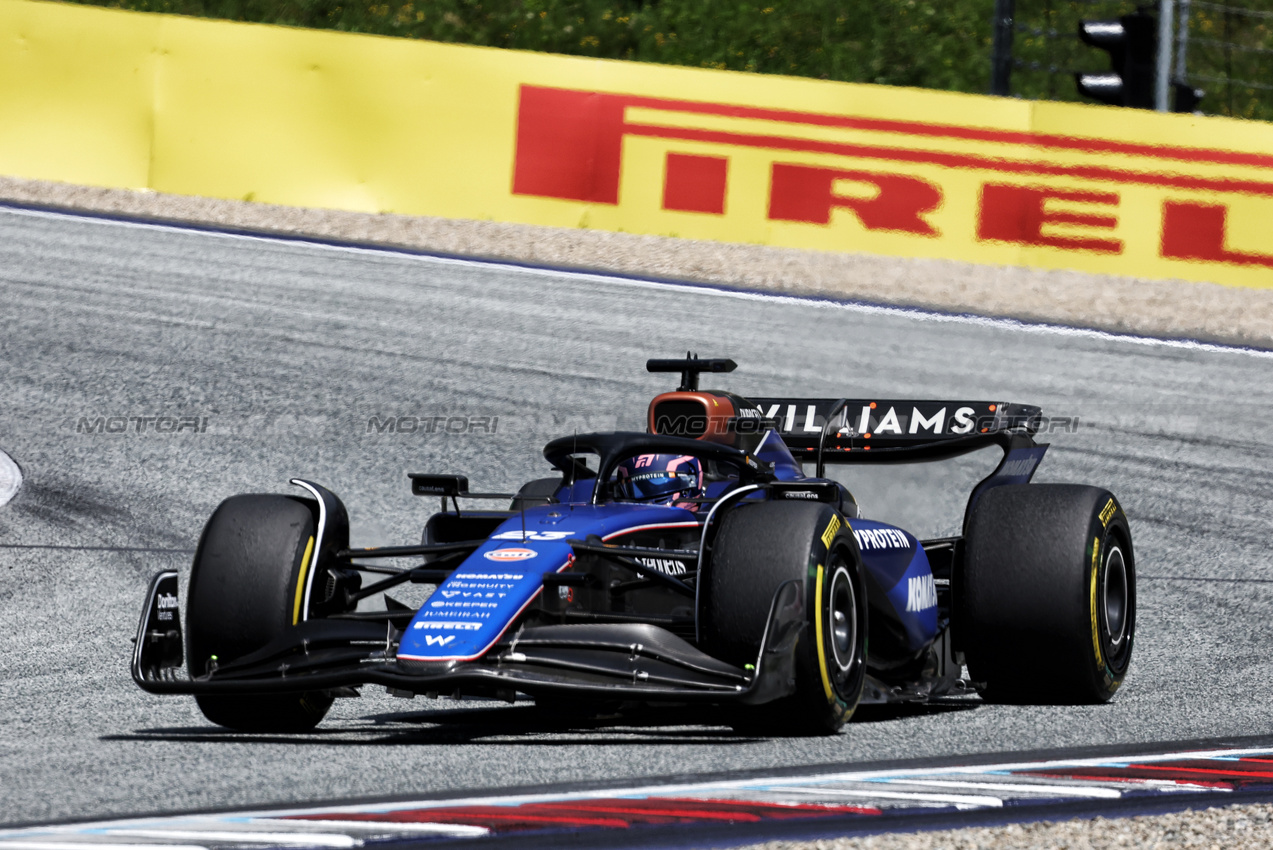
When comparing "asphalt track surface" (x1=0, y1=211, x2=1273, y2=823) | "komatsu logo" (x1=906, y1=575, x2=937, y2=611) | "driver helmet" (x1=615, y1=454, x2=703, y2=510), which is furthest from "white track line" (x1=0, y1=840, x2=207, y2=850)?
"komatsu logo" (x1=906, y1=575, x2=937, y2=611)

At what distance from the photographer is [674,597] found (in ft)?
20.5

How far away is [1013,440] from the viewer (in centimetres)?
740

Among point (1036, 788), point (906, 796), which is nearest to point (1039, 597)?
point (1036, 788)

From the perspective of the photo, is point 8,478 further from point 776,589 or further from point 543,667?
point 776,589

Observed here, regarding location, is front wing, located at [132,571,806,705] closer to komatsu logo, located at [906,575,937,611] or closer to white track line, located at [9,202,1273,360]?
komatsu logo, located at [906,575,937,611]

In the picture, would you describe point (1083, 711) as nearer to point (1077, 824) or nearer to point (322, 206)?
point (1077, 824)

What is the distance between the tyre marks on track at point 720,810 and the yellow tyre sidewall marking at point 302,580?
5.31 feet

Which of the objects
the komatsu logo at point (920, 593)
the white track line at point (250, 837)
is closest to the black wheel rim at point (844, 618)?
the komatsu logo at point (920, 593)

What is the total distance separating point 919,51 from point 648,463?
55.1 feet

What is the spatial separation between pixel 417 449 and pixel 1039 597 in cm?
529

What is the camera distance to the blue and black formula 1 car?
525 cm

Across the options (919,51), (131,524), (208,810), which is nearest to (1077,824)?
(208,810)

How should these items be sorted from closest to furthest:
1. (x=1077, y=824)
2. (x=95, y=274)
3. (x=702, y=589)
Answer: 1. (x=1077, y=824)
2. (x=702, y=589)
3. (x=95, y=274)

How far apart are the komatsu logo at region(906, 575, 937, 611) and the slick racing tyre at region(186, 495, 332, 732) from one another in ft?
6.68
